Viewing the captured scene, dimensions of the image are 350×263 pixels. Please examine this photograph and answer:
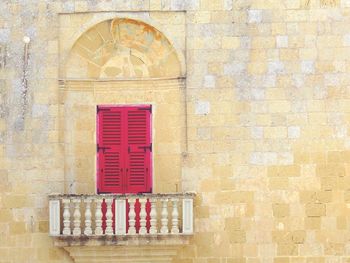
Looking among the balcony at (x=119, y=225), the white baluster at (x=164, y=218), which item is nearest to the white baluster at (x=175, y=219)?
the balcony at (x=119, y=225)

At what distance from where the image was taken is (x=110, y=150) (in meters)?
19.5

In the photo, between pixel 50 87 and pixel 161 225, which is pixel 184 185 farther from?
pixel 50 87

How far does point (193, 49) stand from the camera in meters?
19.3

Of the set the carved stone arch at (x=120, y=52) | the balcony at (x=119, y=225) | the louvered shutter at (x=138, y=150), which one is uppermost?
the carved stone arch at (x=120, y=52)

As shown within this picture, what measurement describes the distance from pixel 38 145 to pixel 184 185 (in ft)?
7.37

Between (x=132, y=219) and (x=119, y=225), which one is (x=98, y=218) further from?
(x=132, y=219)

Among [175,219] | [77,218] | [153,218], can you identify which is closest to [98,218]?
[77,218]

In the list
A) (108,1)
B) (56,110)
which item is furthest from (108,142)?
(108,1)

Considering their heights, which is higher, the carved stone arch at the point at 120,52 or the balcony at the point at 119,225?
the carved stone arch at the point at 120,52

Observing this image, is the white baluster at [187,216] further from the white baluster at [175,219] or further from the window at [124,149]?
the window at [124,149]

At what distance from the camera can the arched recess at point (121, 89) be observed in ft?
63.6

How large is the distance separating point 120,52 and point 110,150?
150cm

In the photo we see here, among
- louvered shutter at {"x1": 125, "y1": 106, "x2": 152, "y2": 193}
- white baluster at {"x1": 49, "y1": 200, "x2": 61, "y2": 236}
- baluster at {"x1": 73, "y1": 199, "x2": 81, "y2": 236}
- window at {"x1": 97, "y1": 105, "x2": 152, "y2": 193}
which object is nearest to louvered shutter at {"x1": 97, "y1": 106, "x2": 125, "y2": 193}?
window at {"x1": 97, "y1": 105, "x2": 152, "y2": 193}

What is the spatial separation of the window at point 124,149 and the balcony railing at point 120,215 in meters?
0.56
